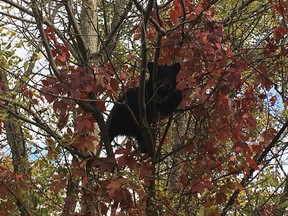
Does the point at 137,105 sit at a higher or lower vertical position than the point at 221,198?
higher

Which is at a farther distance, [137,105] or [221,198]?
[137,105]

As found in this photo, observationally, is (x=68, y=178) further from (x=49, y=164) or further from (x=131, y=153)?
(x=49, y=164)

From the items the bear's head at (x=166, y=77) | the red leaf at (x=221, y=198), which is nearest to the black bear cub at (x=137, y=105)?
the bear's head at (x=166, y=77)

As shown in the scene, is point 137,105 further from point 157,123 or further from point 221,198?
point 221,198

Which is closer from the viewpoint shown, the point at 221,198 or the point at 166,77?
the point at 221,198

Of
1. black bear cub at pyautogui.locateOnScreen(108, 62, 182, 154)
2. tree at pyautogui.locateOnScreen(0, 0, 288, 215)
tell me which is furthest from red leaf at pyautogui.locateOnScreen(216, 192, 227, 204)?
black bear cub at pyautogui.locateOnScreen(108, 62, 182, 154)

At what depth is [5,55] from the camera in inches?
242

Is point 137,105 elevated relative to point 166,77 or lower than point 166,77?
lower

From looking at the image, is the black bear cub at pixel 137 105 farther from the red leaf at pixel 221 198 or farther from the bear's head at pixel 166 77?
the red leaf at pixel 221 198

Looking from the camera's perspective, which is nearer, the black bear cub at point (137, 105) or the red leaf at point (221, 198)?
the red leaf at point (221, 198)

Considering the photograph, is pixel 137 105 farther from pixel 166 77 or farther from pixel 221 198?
pixel 221 198

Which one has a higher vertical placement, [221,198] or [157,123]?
[157,123]

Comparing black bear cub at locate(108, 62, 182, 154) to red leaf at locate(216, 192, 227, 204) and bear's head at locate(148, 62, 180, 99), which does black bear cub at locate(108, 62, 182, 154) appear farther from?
red leaf at locate(216, 192, 227, 204)

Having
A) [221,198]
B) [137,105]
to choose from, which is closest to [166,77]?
[137,105]
